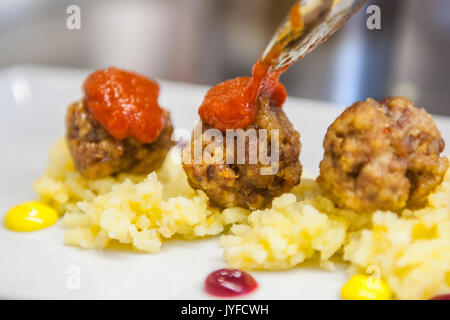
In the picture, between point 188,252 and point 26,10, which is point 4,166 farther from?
point 26,10

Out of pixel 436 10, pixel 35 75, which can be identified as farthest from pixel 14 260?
pixel 436 10

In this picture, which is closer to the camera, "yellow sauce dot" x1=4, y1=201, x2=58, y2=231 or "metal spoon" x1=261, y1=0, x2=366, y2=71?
"metal spoon" x1=261, y1=0, x2=366, y2=71

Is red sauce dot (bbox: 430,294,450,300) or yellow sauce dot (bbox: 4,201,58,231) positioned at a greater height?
yellow sauce dot (bbox: 4,201,58,231)

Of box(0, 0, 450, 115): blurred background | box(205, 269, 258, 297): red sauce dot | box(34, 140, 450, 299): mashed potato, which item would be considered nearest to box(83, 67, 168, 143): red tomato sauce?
box(34, 140, 450, 299): mashed potato

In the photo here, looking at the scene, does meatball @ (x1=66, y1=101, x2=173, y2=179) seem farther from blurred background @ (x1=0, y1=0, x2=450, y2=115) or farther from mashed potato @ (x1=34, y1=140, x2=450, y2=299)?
blurred background @ (x1=0, y1=0, x2=450, y2=115)

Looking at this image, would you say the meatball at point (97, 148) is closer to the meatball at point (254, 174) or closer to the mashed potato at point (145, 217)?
the mashed potato at point (145, 217)
